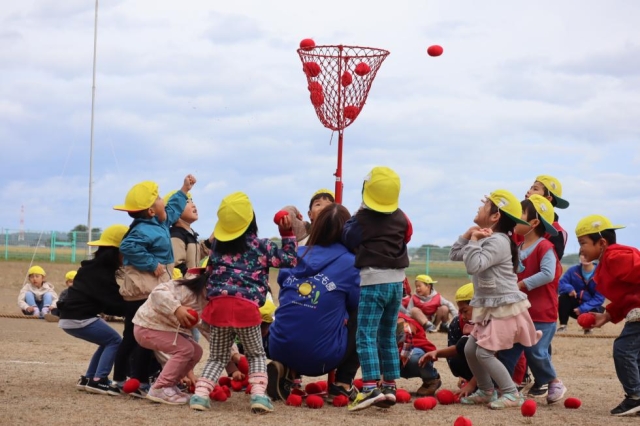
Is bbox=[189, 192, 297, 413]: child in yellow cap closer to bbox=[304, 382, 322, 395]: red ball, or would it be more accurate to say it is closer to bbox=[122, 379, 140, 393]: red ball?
bbox=[122, 379, 140, 393]: red ball

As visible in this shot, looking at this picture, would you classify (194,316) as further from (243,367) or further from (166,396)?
(243,367)

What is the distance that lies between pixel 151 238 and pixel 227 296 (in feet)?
3.90

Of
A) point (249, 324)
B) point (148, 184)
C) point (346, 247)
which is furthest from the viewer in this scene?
point (148, 184)

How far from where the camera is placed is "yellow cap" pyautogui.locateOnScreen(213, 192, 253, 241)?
689 cm

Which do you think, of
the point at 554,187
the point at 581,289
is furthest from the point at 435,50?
the point at 581,289

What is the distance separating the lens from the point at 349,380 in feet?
24.6

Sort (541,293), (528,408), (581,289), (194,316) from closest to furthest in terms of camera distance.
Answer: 1. (528,408)
2. (194,316)
3. (541,293)
4. (581,289)

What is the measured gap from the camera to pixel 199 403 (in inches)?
267

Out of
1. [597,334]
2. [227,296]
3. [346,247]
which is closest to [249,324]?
[227,296]

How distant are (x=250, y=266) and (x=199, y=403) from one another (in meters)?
1.12

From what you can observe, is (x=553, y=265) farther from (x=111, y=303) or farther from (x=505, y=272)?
(x=111, y=303)

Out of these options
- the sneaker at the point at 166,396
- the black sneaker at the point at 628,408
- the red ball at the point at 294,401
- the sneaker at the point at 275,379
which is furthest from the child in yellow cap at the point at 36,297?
the black sneaker at the point at 628,408

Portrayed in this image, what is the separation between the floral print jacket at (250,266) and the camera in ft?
22.5

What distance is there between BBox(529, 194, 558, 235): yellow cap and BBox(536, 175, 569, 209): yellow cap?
37.3 inches
